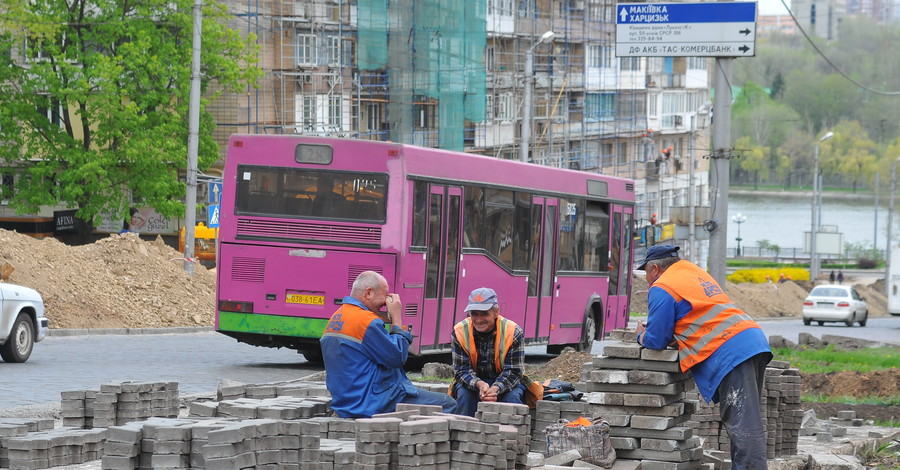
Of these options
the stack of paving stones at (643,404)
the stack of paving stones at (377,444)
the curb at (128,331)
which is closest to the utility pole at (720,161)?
the stack of paving stones at (643,404)

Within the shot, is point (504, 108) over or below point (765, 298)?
over

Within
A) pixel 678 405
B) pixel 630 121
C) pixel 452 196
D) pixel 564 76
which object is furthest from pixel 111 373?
pixel 630 121

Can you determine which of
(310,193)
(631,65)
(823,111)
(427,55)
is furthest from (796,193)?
(310,193)

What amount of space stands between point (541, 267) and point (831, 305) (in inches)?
1264

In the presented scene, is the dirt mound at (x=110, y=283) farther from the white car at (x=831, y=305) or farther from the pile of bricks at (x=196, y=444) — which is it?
the white car at (x=831, y=305)

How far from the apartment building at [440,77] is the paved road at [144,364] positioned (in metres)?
18.7

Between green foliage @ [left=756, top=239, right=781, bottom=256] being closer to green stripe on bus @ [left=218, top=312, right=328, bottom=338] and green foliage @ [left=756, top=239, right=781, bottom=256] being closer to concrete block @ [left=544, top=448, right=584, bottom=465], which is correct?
green stripe on bus @ [left=218, top=312, right=328, bottom=338]

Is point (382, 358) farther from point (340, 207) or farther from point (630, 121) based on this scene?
point (630, 121)

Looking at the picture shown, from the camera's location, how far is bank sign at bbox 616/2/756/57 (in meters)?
18.4

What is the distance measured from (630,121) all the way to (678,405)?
2713 inches

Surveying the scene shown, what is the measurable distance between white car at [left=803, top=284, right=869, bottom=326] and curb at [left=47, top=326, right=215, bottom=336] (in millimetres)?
29191

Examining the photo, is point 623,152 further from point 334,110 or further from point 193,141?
point 193,141

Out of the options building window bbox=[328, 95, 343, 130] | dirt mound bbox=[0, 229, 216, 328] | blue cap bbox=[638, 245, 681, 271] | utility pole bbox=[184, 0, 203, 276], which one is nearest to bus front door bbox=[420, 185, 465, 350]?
blue cap bbox=[638, 245, 681, 271]

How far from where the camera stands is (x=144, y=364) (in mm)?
20578
